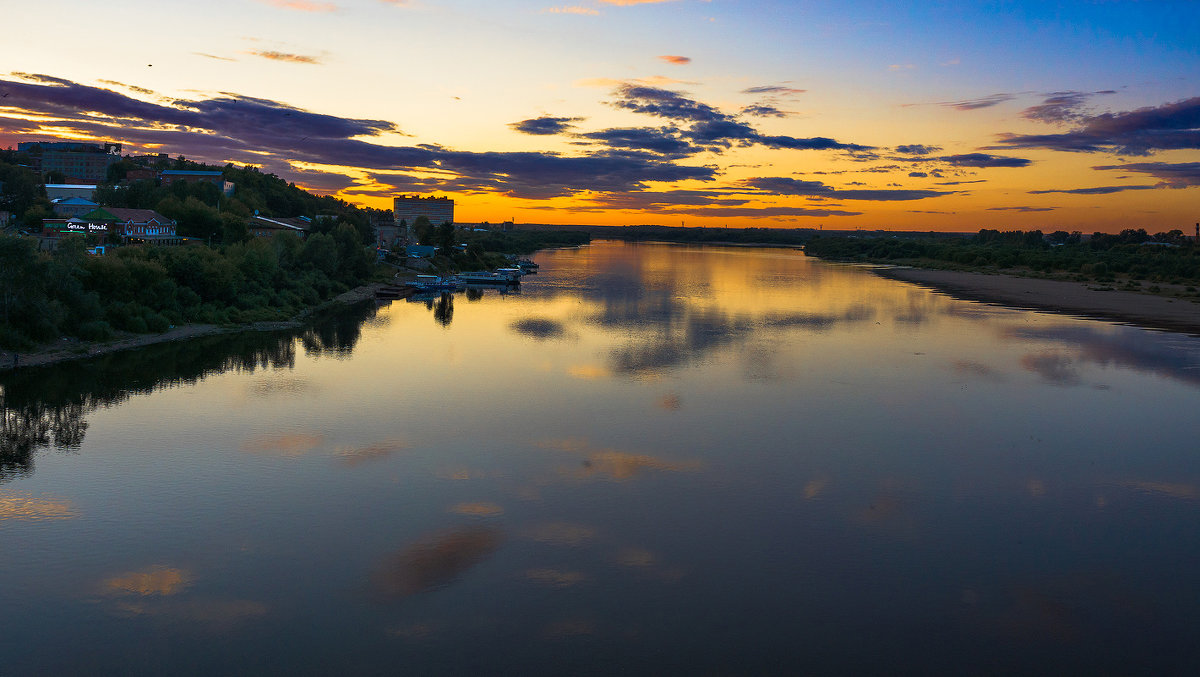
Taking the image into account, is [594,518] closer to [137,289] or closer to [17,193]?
[137,289]

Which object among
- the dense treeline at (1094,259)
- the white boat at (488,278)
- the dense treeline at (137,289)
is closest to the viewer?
the dense treeline at (137,289)

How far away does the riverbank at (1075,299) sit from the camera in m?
64.8

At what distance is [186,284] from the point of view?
170 feet

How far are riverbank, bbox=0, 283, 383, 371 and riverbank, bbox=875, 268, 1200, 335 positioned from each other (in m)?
67.7

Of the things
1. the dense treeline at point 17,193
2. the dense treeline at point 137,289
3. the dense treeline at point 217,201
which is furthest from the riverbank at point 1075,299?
the dense treeline at point 17,193

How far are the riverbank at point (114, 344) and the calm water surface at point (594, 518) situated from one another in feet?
5.86

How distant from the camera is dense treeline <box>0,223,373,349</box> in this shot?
122 ft

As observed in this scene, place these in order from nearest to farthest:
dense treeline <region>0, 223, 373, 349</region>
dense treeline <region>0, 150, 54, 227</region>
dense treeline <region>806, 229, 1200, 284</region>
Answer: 1. dense treeline <region>0, 223, 373, 349</region>
2. dense treeline <region>0, 150, 54, 227</region>
3. dense treeline <region>806, 229, 1200, 284</region>

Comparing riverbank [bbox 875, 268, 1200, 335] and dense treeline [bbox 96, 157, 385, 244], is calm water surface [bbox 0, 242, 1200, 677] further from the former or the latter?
dense treeline [bbox 96, 157, 385, 244]

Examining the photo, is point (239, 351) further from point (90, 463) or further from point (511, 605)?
point (511, 605)

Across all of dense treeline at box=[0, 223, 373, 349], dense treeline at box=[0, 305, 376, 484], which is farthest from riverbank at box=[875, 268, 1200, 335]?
dense treeline at box=[0, 223, 373, 349]

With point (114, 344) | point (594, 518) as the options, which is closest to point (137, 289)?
point (114, 344)

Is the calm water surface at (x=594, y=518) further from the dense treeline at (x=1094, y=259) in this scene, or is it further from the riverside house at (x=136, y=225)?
the dense treeline at (x=1094, y=259)

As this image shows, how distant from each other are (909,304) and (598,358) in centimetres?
4679
